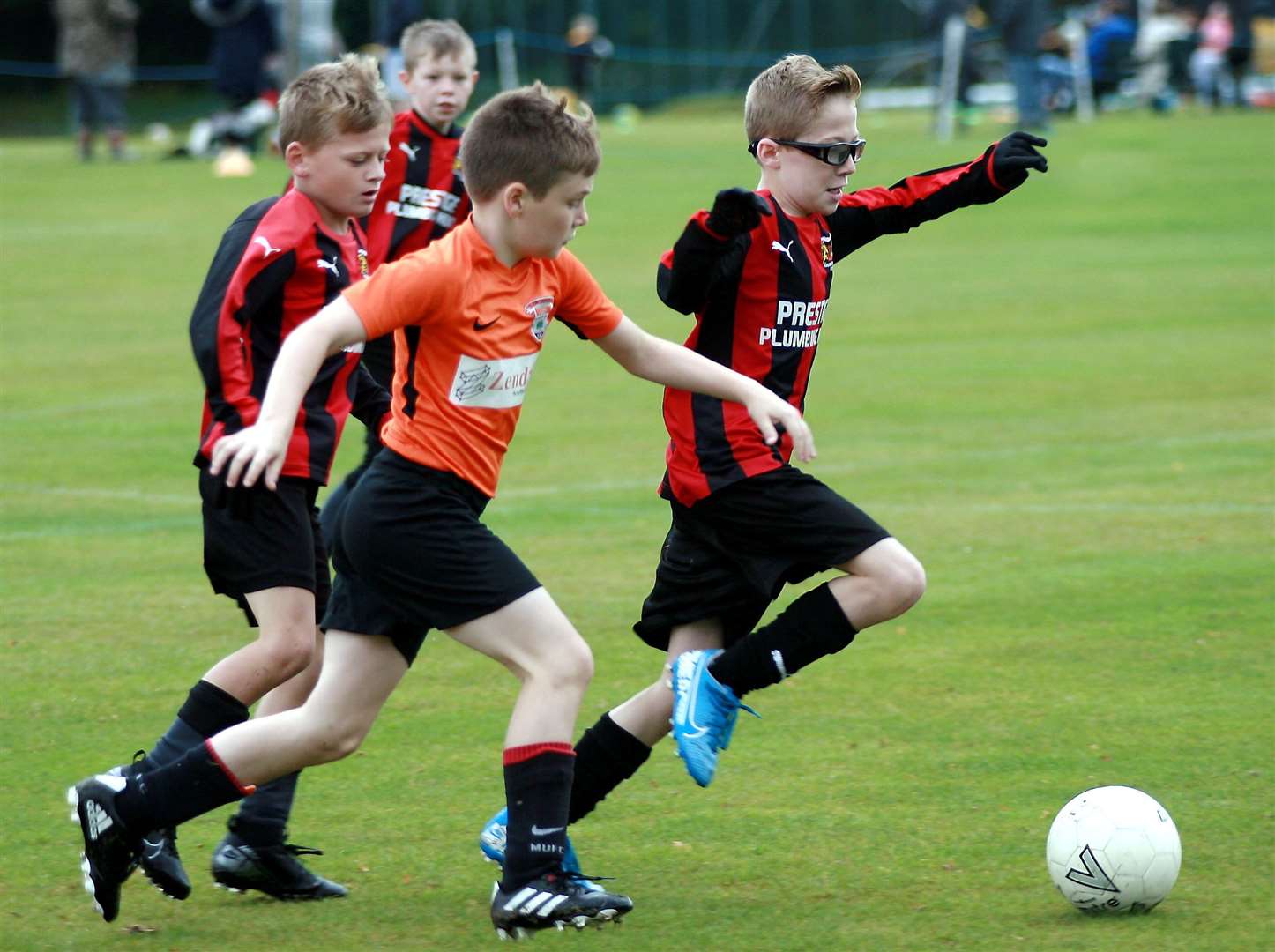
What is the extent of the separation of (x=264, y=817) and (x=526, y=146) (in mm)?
1774

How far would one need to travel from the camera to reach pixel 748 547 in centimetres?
495

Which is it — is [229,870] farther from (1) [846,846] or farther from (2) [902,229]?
(2) [902,229]

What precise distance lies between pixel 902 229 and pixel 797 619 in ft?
4.19

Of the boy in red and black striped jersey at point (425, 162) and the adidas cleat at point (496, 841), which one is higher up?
the boy in red and black striped jersey at point (425, 162)

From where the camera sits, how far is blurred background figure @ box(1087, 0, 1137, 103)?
30.9 meters

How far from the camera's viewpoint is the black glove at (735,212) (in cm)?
445

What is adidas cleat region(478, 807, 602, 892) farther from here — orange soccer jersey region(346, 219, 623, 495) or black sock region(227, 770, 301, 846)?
orange soccer jersey region(346, 219, 623, 495)

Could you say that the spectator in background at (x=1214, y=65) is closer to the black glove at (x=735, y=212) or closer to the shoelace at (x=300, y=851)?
the black glove at (x=735, y=212)

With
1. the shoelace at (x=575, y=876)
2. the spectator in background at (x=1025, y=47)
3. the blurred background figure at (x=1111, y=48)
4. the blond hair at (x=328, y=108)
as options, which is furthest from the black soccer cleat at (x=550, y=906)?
the blurred background figure at (x=1111, y=48)

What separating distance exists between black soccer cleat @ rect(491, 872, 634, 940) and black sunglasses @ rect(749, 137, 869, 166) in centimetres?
200

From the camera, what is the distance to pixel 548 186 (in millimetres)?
4230

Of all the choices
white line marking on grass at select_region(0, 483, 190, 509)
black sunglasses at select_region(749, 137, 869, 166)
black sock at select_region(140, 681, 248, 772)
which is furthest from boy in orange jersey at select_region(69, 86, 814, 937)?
white line marking on grass at select_region(0, 483, 190, 509)

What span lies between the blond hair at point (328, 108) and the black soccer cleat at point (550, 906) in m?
1.88

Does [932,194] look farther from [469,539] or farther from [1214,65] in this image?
[1214,65]
